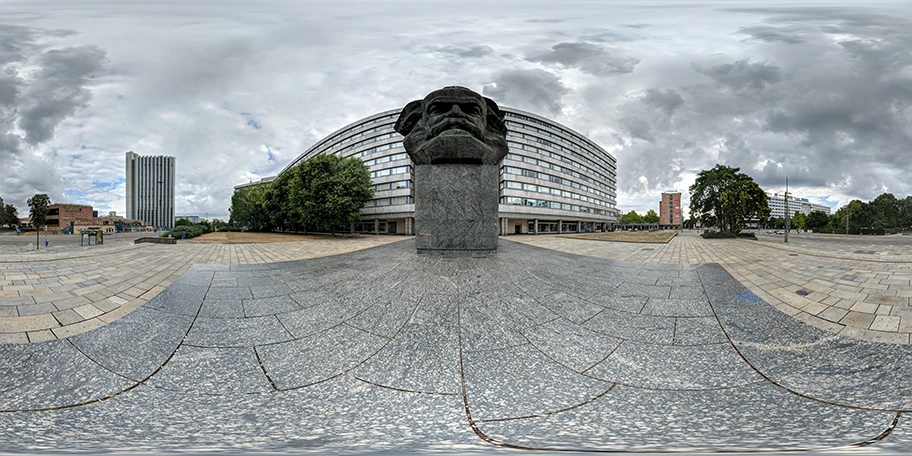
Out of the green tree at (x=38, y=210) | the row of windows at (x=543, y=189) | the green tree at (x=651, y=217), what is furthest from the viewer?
the green tree at (x=651, y=217)

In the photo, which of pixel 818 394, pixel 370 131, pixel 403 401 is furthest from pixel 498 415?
pixel 370 131

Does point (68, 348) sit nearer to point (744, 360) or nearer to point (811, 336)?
point (744, 360)

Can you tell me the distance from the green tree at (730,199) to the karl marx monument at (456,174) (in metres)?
2.89

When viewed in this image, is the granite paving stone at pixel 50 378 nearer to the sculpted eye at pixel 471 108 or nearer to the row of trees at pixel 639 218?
the sculpted eye at pixel 471 108

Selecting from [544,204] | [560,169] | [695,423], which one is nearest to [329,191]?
[695,423]

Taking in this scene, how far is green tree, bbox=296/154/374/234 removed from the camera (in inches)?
891

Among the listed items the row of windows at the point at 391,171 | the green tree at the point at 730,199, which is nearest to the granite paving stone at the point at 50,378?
the green tree at the point at 730,199

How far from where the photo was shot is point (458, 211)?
17.0 ft

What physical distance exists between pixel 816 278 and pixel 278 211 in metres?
35.1

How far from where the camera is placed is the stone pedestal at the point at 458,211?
17.0ft

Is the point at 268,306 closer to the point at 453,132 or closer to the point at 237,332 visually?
the point at 237,332

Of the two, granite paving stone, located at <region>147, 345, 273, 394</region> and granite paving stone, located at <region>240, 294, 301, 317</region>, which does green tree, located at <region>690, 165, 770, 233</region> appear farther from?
granite paving stone, located at <region>147, 345, 273, 394</region>

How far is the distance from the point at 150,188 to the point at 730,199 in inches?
333

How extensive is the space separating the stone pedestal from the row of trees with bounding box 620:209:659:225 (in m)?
99.4
